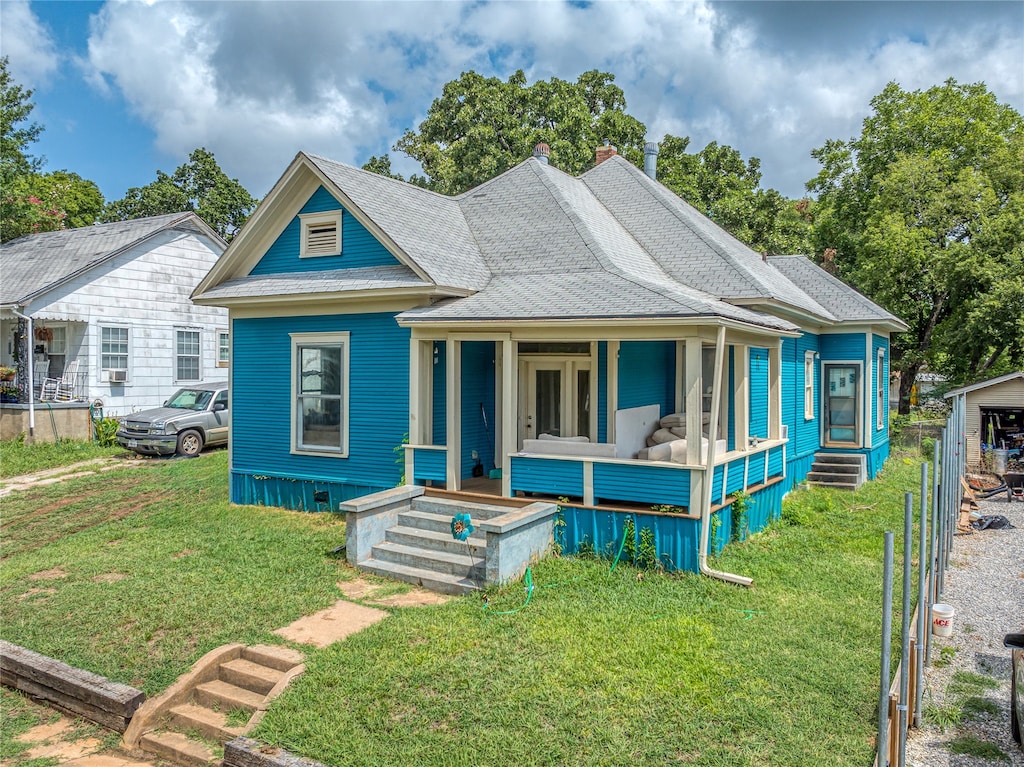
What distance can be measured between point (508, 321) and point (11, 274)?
1922 cm

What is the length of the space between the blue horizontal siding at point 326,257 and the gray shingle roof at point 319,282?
117 millimetres

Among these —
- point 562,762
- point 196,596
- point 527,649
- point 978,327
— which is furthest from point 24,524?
point 978,327

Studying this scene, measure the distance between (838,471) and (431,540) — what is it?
10.5 meters

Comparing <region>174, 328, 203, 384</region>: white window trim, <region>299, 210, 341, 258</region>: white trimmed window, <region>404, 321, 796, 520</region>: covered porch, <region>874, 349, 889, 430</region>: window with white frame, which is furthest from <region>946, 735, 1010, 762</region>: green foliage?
<region>174, 328, 203, 384</region>: white window trim

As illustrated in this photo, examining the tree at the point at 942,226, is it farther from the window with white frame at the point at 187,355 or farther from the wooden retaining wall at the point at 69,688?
the wooden retaining wall at the point at 69,688

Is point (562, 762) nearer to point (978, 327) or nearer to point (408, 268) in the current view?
point (408, 268)

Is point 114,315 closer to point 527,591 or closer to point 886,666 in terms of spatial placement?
point 527,591

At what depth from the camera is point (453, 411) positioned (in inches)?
402

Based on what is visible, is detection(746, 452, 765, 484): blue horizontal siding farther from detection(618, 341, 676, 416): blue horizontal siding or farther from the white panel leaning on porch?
detection(618, 341, 676, 416): blue horizontal siding

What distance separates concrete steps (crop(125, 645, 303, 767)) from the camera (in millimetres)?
5625

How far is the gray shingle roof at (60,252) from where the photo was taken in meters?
19.6

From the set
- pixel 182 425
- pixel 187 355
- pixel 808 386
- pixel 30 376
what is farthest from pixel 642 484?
pixel 187 355

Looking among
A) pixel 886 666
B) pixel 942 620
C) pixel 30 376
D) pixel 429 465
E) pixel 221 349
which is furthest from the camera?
pixel 221 349

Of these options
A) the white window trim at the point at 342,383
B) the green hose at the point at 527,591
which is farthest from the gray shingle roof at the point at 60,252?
the green hose at the point at 527,591
